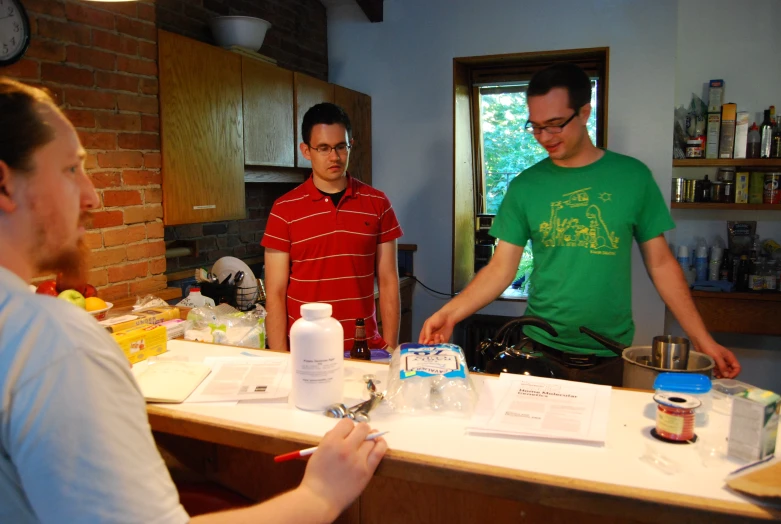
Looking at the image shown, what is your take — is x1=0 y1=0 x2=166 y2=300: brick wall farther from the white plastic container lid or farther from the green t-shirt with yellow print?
the green t-shirt with yellow print

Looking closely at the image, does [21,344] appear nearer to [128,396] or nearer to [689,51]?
[128,396]

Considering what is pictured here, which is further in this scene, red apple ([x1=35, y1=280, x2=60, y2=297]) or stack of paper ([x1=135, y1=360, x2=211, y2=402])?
red apple ([x1=35, y1=280, x2=60, y2=297])

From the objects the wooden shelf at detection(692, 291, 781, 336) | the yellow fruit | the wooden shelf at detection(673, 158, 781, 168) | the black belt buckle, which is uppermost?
the wooden shelf at detection(673, 158, 781, 168)

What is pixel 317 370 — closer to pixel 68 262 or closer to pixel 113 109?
pixel 68 262

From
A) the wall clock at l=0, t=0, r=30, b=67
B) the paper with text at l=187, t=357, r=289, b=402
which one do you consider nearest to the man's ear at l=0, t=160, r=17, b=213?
the paper with text at l=187, t=357, r=289, b=402

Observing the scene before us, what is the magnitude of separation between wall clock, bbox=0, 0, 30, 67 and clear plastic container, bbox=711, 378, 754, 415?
216 cm

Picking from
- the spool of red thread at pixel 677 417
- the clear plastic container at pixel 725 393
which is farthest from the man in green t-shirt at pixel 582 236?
the spool of red thread at pixel 677 417

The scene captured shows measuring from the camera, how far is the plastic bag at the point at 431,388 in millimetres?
1213

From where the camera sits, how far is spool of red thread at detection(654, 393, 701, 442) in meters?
1.05

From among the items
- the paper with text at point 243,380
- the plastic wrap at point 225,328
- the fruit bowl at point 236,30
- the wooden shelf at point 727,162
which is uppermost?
the fruit bowl at point 236,30

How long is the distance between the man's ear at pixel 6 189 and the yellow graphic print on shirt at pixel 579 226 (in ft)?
5.33

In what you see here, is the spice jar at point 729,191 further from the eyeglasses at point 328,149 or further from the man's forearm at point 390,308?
the eyeglasses at point 328,149

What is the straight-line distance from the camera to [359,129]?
162 inches

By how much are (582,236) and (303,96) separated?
6.74 ft
